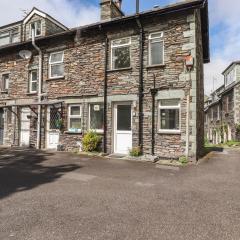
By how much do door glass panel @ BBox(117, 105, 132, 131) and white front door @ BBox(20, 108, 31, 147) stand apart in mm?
6056

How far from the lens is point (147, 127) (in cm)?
1205

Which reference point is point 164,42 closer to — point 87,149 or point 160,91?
point 160,91

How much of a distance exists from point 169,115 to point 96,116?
152 inches

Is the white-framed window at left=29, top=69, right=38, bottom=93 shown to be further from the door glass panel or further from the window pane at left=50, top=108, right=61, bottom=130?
the door glass panel

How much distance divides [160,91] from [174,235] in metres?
8.27

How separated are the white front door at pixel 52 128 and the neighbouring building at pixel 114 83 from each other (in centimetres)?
6

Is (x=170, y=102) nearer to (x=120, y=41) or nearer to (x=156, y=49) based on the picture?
(x=156, y=49)

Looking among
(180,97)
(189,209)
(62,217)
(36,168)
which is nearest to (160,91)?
(180,97)

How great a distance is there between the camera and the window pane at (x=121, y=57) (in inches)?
508

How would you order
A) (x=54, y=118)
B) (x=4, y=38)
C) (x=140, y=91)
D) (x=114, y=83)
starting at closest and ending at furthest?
(x=140, y=91) < (x=114, y=83) < (x=54, y=118) < (x=4, y=38)

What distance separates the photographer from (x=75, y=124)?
1413 centimetres

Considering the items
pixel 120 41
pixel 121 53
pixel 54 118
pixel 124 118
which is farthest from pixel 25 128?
pixel 120 41

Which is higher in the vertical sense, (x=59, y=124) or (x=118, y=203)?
(x=59, y=124)

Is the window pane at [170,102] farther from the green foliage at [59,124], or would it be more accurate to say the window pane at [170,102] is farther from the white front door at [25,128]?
the white front door at [25,128]
